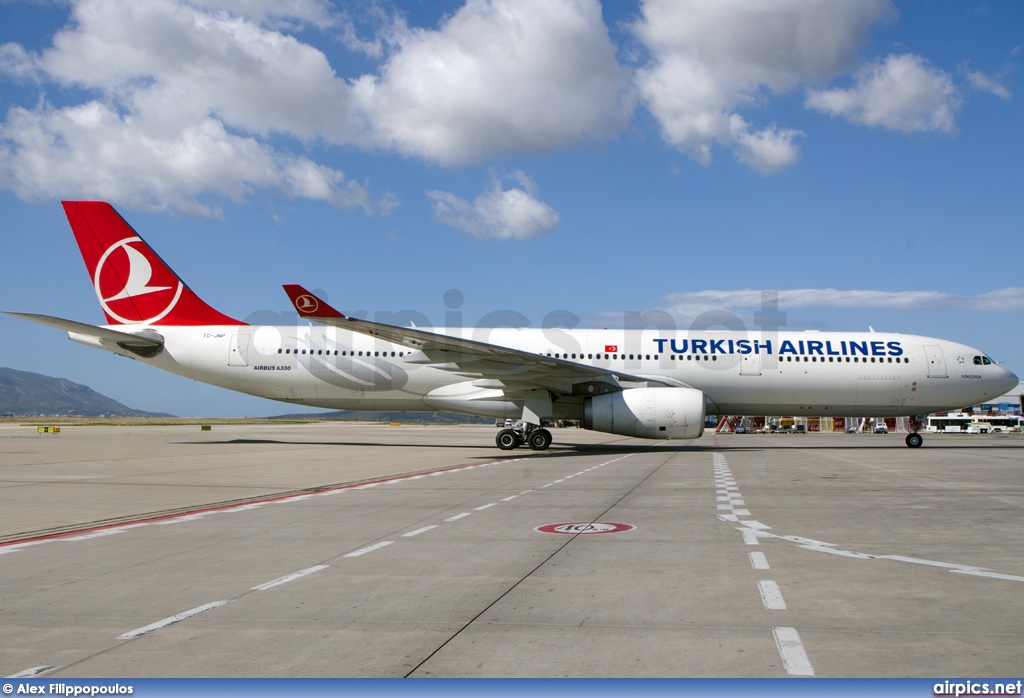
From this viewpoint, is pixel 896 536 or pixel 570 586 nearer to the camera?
pixel 570 586

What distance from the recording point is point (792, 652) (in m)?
4.16

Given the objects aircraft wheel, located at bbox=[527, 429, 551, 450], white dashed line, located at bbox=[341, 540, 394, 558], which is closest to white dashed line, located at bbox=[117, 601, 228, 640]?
white dashed line, located at bbox=[341, 540, 394, 558]

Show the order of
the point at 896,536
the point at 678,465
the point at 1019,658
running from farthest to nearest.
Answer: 1. the point at 678,465
2. the point at 896,536
3. the point at 1019,658

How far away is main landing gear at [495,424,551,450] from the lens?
2470 cm

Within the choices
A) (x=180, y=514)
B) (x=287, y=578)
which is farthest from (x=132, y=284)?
(x=287, y=578)

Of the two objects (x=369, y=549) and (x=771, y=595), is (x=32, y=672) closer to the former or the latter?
(x=369, y=549)

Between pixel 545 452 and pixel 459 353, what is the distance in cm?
434

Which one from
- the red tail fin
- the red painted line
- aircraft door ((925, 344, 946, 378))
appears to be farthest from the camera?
aircraft door ((925, 344, 946, 378))

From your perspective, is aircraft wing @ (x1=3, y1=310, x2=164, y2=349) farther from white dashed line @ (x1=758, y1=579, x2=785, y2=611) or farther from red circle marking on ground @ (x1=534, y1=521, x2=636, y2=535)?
white dashed line @ (x1=758, y1=579, x2=785, y2=611)

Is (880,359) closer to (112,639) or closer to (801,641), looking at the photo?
(801,641)

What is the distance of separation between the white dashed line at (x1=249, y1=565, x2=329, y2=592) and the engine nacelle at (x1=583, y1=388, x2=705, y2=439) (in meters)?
17.1

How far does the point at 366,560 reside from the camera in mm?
6918

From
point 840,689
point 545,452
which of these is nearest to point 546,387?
point 545,452

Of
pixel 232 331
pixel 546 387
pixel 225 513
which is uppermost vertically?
pixel 232 331
